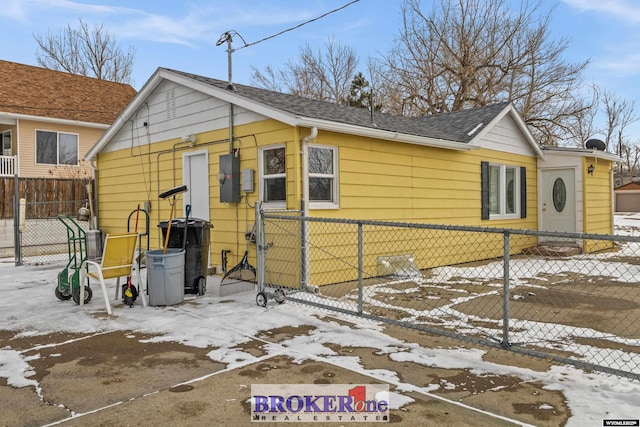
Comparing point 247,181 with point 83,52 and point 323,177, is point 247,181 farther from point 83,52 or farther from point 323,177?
point 83,52

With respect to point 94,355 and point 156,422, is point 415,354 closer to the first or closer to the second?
point 156,422

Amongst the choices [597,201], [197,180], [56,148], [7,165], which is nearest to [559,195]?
[597,201]

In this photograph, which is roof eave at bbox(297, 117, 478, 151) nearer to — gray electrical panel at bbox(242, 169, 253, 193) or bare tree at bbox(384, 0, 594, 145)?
gray electrical panel at bbox(242, 169, 253, 193)

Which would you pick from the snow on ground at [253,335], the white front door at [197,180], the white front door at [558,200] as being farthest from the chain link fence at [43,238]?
the white front door at [558,200]

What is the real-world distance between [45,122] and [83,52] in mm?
14652

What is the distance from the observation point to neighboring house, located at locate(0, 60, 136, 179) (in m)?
15.8

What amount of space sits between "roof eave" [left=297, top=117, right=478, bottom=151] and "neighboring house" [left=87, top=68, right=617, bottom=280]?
2 cm

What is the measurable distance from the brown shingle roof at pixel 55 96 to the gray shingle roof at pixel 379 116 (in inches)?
396

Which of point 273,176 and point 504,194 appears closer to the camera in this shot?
point 273,176

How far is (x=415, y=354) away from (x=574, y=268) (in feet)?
21.8

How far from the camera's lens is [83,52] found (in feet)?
93.3

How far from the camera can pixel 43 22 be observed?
26.9 m

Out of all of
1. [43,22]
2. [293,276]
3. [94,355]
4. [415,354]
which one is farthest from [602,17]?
[43,22]

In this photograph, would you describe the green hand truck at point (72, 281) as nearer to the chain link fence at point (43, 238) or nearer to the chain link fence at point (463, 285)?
the chain link fence at point (463, 285)
